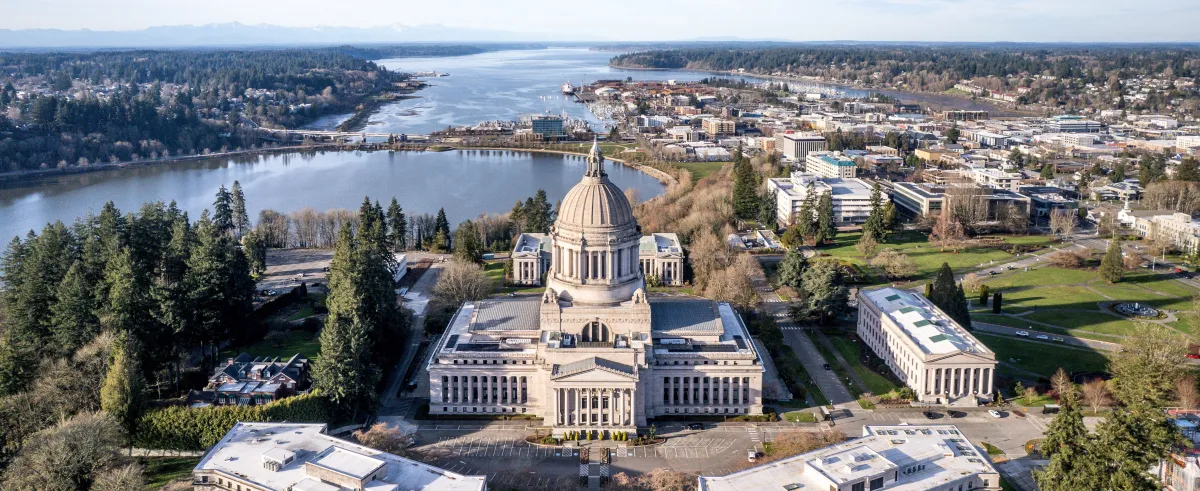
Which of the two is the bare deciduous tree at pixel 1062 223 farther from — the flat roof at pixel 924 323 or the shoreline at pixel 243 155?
the shoreline at pixel 243 155

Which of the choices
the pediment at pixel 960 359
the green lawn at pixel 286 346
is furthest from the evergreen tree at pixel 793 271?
the green lawn at pixel 286 346

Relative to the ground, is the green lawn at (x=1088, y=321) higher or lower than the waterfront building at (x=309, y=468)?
lower

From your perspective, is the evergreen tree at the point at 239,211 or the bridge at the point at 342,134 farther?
the bridge at the point at 342,134

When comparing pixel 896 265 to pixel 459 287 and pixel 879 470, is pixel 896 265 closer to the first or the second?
pixel 459 287

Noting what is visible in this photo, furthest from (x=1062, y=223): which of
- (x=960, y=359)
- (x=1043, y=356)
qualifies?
(x=960, y=359)

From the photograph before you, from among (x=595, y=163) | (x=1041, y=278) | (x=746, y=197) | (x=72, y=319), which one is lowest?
(x=1041, y=278)

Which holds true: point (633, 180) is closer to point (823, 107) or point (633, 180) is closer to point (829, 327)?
point (829, 327)
